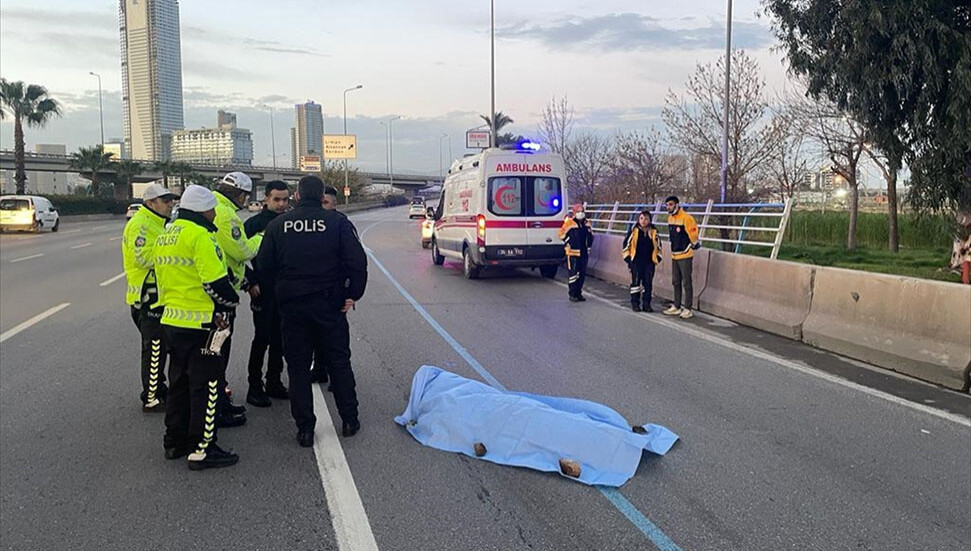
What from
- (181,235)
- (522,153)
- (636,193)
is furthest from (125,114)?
(181,235)

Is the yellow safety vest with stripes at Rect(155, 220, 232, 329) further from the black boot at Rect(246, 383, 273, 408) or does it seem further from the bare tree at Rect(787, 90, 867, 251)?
the bare tree at Rect(787, 90, 867, 251)

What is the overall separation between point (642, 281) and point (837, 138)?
13510 mm

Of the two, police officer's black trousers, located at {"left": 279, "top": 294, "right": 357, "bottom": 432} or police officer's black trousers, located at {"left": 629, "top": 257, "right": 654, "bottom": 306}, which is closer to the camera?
police officer's black trousers, located at {"left": 279, "top": 294, "right": 357, "bottom": 432}

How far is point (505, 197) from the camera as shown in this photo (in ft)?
46.9

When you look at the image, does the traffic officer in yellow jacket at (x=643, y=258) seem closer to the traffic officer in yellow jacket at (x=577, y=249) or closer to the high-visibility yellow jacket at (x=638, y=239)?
the high-visibility yellow jacket at (x=638, y=239)

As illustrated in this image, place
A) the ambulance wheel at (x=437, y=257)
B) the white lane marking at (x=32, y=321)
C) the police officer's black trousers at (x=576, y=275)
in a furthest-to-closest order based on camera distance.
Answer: the ambulance wheel at (x=437, y=257), the police officer's black trousers at (x=576, y=275), the white lane marking at (x=32, y=321)

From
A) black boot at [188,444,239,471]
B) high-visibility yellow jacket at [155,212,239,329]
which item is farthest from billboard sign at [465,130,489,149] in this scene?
black boot at [188,444,239,471]

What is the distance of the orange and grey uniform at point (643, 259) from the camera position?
10.8 meters

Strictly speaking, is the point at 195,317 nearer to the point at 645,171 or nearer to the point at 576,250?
the point at 576,250

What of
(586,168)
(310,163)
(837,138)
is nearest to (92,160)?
(310,163)

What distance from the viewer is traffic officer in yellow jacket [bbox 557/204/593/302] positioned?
39.2ft

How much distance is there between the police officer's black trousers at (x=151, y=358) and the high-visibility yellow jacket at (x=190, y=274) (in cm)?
121

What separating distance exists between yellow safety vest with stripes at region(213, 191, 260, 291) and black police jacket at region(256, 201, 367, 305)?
363 mm

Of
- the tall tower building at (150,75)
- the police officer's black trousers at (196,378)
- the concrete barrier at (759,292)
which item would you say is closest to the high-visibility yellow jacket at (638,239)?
the concrete barrier at (759,292)
